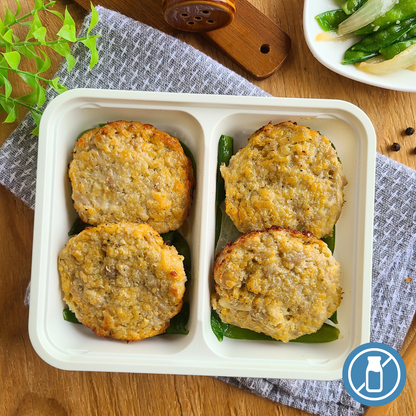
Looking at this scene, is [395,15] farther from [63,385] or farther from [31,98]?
[63,385]

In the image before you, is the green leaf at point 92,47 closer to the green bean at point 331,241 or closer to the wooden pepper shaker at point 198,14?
the wooden pepper shaker at point 198,14

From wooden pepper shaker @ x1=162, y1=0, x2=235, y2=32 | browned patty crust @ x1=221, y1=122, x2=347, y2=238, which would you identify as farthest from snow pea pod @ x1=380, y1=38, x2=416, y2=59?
wooden pepper shaker @ x1=162, y1=0, x2=235, y2=32

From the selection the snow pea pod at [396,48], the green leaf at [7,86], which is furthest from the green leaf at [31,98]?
the snow pea pod at [396,48]

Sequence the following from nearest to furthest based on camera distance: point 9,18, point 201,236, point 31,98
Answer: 1. point 201,236
2. point 9,18
3. point 31,98

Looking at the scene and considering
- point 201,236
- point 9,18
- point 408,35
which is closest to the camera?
point 201,236

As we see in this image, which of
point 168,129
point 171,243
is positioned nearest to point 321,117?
point 168,129

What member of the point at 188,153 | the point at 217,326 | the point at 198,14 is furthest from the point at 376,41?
the point at 217,326

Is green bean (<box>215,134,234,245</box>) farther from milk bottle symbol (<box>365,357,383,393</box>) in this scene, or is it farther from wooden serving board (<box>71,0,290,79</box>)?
milk bottle symbol (<box>365,357,383,393</box>)

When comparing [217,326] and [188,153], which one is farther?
[188,153]
